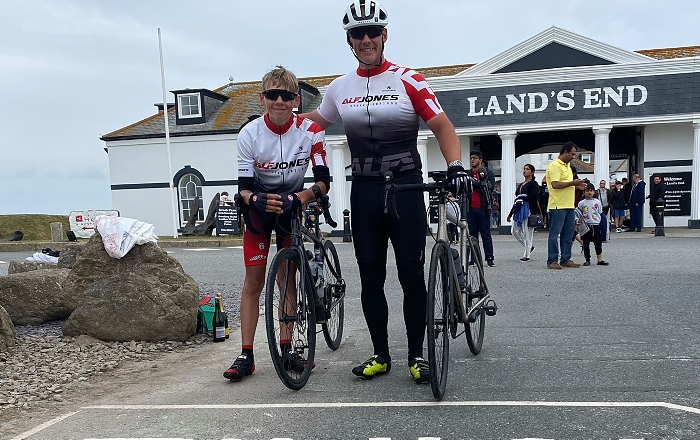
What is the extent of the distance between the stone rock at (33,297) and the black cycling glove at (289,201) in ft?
11.5

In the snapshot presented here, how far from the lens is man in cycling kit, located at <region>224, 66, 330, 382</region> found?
399 centimetres

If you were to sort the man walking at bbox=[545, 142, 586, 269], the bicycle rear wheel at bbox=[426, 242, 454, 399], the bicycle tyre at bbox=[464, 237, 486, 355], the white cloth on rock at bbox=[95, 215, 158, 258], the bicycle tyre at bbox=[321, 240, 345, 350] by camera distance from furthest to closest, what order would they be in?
the man walking at bbox=[545, 142, 586, 269], the white cloth on rock at bbox=[95, 215, 158, 258], the bicycle tyre at bbox=[321, 240, 345, 350], the bicycle tyre at bbox=[464, 237, 486, 355], the bicycle rear wheel at bbox=[426, 242, 454, 399]

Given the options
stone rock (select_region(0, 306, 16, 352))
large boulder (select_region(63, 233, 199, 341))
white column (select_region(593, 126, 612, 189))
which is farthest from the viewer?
white column (select_region(593, 126, 612, 189))

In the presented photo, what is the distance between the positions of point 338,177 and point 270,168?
A: 19291 mm

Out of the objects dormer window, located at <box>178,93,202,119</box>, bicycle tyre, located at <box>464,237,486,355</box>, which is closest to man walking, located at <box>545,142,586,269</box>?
bicycle tyre, located at <box>464,237,486,355</box>

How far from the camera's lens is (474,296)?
4.19m

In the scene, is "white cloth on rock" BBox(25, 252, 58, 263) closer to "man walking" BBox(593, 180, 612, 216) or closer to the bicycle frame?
the bicycle frame

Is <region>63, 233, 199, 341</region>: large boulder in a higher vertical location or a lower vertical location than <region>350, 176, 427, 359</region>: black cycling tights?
lower

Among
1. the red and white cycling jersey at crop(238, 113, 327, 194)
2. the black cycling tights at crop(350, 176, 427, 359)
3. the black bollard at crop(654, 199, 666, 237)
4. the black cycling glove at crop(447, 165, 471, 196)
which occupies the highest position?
the red and white cycling jersey at crop(238, 113, 327, 194)

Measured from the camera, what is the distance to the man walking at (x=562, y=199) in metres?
9.25

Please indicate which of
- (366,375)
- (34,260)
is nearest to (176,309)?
(366,375)

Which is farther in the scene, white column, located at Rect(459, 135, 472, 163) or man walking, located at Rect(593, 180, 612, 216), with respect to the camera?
white column, located at Rect(459, 135, 472, 163)

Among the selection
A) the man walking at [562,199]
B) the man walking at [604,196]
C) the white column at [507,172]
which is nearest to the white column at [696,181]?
the man walking at [604,196]

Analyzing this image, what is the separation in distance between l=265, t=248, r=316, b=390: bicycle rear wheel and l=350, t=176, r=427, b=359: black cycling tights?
1.40 ft
